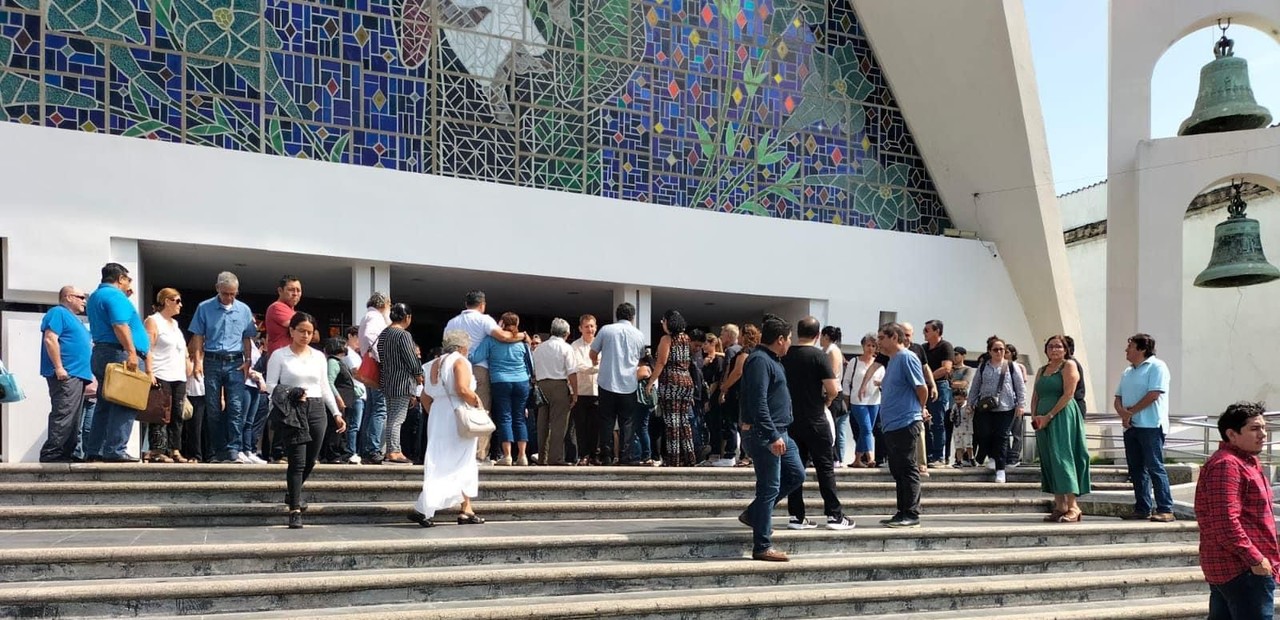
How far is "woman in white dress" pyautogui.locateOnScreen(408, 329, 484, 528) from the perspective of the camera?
7.04 meters

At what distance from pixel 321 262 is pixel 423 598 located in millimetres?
6851

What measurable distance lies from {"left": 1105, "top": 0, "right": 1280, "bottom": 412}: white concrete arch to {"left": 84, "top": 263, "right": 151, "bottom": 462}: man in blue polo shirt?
34.5ft

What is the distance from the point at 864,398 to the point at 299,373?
18.2 ft

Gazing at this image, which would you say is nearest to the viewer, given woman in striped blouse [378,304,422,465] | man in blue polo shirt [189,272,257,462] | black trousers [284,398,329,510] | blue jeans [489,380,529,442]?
black trousers [284,398,329,510]

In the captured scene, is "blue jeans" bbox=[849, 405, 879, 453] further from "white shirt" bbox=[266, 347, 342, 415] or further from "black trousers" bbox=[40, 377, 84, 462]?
"black trousers" bbox=[40, 377, 84, 462]

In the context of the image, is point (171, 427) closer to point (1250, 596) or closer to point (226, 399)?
point (226, 399)

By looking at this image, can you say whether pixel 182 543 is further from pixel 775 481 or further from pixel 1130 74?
pixel 1130 74

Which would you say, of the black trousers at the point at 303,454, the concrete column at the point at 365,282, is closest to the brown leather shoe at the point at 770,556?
the black trousers at the point at 303,454

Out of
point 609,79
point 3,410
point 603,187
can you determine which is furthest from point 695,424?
point 3,410

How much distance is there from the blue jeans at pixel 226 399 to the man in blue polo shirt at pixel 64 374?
2.70 ft

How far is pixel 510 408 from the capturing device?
9.41 m

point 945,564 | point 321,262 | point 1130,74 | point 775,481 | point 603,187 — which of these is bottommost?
point 945,564

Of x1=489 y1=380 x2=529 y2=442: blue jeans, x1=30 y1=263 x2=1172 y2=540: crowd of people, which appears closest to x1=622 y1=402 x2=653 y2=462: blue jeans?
x1=30 y1=263 x2=1172 y2=540: crowd of people

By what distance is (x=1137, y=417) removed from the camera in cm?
861
